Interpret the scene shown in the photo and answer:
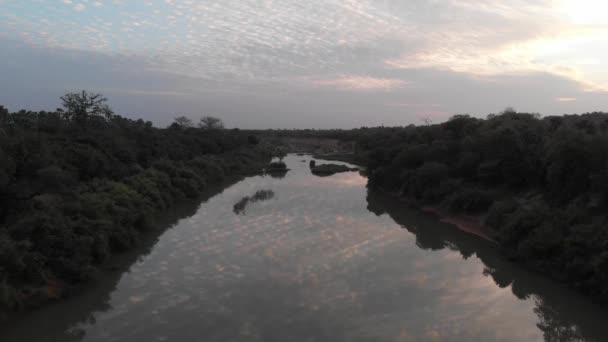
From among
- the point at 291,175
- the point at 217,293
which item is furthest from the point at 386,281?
the point at 291,175

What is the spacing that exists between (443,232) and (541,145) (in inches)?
374

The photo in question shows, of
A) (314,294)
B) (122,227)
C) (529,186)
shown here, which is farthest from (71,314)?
(529,186)

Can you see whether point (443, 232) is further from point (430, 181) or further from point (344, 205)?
point (344, 205)

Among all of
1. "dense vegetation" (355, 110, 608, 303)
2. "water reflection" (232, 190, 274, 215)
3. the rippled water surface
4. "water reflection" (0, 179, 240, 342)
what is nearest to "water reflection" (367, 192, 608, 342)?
the rippled water surface

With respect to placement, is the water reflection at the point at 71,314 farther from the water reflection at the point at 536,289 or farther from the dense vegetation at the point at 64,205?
the water reflection at the point at 536,289

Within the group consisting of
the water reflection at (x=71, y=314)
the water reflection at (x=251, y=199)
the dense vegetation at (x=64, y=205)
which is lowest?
the water reflection at (x=71, y=314)

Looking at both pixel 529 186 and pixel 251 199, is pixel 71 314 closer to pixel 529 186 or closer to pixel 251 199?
pixel 251 199

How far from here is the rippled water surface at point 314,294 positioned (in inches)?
600

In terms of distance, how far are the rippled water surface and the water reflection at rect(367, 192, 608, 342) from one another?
6 cm

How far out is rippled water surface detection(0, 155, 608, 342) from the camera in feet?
50.0

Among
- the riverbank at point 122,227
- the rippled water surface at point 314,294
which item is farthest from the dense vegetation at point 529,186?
the riverbank at point 122,227

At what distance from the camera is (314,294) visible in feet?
60.1

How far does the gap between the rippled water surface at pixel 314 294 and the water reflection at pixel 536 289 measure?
0.06 metres

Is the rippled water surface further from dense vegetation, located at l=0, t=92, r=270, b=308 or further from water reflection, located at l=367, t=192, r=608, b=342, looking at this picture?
dense vegetation, located at l=0, t=92, r=270, b=308
